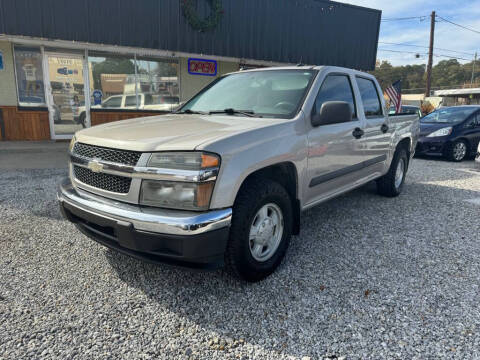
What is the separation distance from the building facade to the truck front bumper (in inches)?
335

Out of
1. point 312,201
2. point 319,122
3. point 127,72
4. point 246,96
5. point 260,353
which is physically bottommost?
point 260,353

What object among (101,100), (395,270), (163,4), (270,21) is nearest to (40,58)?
(101,100)

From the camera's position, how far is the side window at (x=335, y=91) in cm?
333

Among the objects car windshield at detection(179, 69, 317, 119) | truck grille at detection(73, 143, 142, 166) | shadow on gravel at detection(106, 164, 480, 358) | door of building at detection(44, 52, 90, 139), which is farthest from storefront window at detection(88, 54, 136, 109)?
shadow on gravel at detection(106, 164, 480, 358)

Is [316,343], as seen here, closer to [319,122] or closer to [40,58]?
[319,122]

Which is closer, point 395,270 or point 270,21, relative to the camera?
point 395,270

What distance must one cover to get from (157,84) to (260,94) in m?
8.91

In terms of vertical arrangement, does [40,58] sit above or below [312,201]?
above

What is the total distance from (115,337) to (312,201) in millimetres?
2085

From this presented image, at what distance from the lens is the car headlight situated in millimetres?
2209

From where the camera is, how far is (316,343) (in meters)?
2.14

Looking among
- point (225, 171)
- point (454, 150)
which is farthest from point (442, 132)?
point (225, 171)

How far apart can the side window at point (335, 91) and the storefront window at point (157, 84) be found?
26.1 ft

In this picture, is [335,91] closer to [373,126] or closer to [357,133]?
[357,133]
